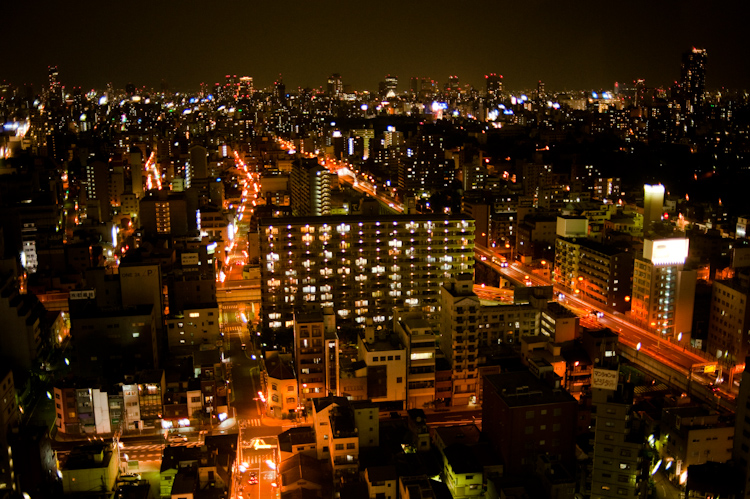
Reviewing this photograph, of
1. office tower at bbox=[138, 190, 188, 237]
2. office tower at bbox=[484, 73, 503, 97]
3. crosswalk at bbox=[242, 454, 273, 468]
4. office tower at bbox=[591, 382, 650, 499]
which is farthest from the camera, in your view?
office tower at bbox=[484, 73, 503, 97]

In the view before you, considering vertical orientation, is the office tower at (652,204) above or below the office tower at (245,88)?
below

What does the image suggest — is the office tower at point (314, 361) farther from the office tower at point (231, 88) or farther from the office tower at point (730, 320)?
the office tower at point (231, 88)

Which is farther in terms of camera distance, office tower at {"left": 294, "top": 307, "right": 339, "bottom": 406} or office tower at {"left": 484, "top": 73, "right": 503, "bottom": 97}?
office tower at {"left": 484, "top": 73, "right": 503, "bottom": 97}

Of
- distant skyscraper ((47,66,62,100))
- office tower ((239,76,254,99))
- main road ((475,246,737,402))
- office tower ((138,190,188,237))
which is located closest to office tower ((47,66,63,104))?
distant skyscraper ((47,66,62,100))

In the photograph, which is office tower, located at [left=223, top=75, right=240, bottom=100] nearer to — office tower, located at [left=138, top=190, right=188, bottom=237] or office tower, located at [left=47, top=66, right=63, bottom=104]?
office tower, located at [left=47, top=66, right=63, bottom=104]

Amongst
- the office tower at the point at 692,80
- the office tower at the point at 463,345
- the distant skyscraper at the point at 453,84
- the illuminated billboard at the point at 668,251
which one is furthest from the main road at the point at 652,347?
the distant skyscraper at the point at 453,84

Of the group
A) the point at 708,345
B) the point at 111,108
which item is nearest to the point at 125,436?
the point at 708,345
